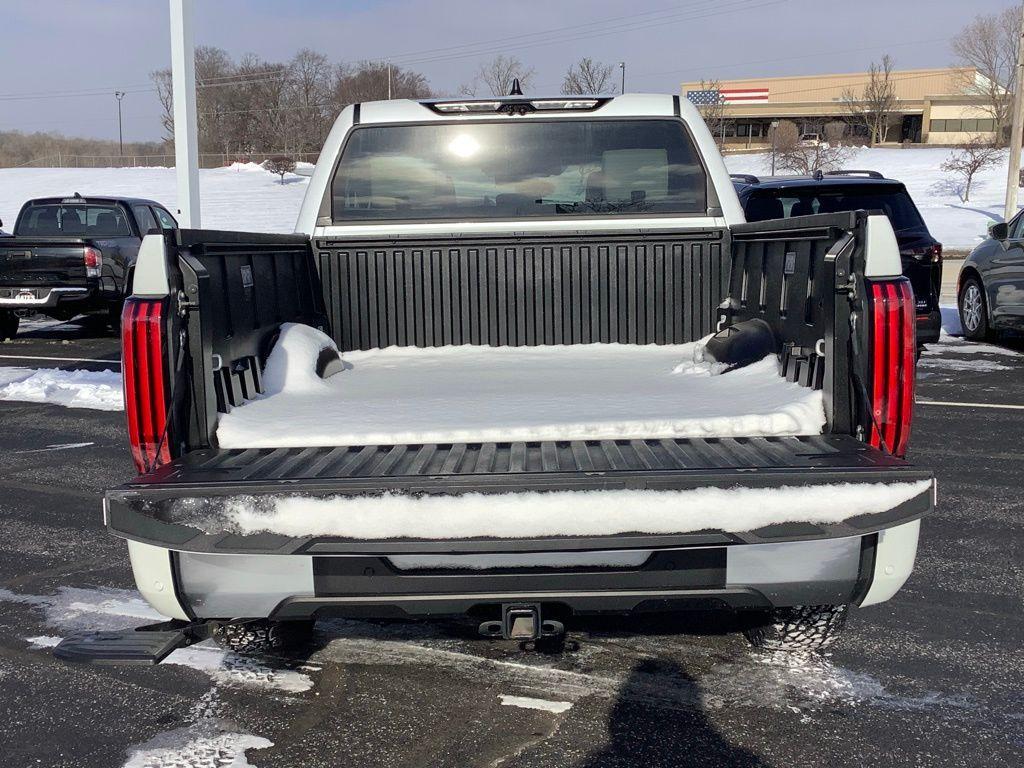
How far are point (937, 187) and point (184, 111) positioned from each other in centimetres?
4537

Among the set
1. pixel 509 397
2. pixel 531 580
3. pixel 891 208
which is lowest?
pixel 531 580

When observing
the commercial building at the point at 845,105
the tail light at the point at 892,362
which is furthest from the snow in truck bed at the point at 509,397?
the commercial building at the point at 845,105

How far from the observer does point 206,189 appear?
53.4 m

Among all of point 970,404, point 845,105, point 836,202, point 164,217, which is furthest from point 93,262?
point 845,105

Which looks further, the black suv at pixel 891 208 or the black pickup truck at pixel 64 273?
the black pickup truck at pixel 64 273

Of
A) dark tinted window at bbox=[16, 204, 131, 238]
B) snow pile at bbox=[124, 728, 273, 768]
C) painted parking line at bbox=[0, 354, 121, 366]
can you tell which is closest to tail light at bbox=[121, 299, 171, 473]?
snow pile at bbox=[124, 728, 273, 768]

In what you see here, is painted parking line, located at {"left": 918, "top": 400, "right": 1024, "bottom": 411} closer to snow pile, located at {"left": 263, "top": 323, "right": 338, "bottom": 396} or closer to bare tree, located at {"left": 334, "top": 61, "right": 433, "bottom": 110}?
snow pile, located at {"left": 263, "top": 323, "right": 338, "bottom": 396}

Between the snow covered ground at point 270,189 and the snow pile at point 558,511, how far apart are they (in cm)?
2982

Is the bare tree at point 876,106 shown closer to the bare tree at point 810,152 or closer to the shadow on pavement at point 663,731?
the bare tree at point 810,152

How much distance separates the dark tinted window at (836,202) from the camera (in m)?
9.80

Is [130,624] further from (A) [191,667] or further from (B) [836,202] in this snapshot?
(B) [836,202]

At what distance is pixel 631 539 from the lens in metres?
2.53

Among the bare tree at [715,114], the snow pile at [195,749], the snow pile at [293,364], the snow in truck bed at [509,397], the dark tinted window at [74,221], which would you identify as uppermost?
the bare tree at [715,114]

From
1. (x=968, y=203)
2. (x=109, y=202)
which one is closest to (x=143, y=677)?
(x=109, y=202)
